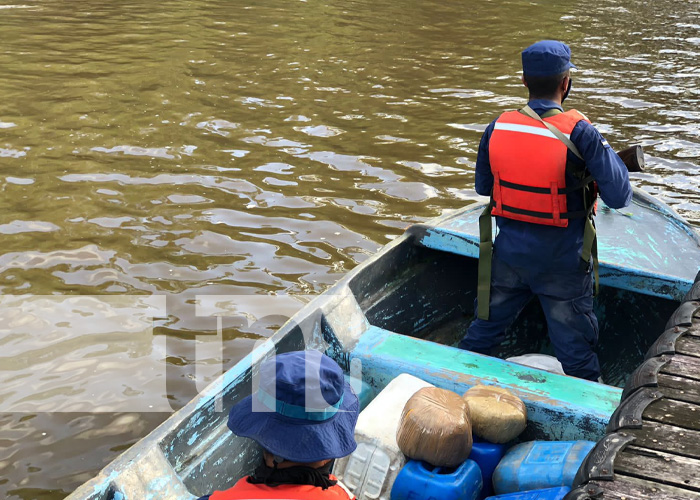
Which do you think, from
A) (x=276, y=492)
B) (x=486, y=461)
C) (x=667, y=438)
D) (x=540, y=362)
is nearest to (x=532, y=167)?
(x=540, y=362)

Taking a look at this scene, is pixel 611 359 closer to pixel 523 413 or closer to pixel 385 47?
pixel 523 413

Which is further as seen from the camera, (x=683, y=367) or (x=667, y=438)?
(x=683, y=367)

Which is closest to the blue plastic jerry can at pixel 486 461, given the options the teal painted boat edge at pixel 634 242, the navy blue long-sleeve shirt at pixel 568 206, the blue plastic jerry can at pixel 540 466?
the blue plastic jerry can at pixel 540 466

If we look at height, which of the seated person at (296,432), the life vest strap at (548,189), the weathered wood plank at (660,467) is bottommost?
the weathered wood plank at (660,467)

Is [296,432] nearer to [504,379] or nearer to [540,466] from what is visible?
[540,466]

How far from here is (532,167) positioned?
359 cm

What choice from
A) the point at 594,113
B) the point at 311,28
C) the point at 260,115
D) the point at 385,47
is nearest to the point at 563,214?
the point at 260,115

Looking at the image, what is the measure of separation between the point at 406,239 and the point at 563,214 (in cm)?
121

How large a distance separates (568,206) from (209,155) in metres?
5.27

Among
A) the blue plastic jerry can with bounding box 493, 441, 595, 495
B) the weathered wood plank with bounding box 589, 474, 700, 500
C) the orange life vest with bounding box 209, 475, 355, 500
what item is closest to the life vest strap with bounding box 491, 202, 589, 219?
the blue plastic jerry can with bounding box 493, 441, 595, 495

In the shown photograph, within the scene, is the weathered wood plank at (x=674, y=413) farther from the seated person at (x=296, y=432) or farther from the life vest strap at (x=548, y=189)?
the life vest strap at (x=548, y=189)

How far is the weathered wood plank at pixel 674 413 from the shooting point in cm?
238

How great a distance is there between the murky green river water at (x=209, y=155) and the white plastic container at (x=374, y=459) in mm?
1641

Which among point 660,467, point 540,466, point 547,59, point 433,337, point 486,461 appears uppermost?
point 547,59
